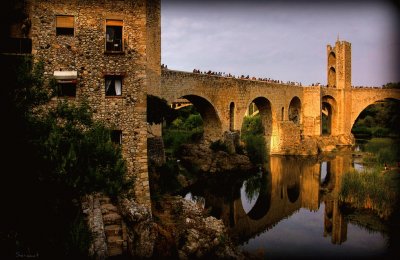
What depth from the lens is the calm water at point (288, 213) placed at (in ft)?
39.9

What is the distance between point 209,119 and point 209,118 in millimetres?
84

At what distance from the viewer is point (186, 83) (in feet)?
71.7

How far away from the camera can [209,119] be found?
25.9m

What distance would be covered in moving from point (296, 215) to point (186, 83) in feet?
32.8

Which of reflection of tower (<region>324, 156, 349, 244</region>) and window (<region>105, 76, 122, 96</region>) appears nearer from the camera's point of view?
window (<region>105, 76, 122, 96</region>)

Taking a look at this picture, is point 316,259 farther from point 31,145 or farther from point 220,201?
point 31,145

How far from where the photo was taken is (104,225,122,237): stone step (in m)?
7.41

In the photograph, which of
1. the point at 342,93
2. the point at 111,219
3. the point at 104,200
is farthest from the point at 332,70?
the point at 111,219

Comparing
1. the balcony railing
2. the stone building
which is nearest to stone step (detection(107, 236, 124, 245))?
the stone building

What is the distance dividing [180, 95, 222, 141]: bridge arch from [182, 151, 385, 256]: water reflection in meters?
4.30

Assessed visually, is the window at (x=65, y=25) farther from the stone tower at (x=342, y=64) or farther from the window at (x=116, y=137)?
the stone tower at (x=342, y=64)

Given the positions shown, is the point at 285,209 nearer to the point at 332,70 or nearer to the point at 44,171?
the point at 44,171

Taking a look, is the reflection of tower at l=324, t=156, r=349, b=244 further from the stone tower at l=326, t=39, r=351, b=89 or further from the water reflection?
the stone tower at l=326, t=39, r=351, b=89

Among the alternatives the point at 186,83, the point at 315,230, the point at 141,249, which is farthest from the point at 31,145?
the point at 186,83
